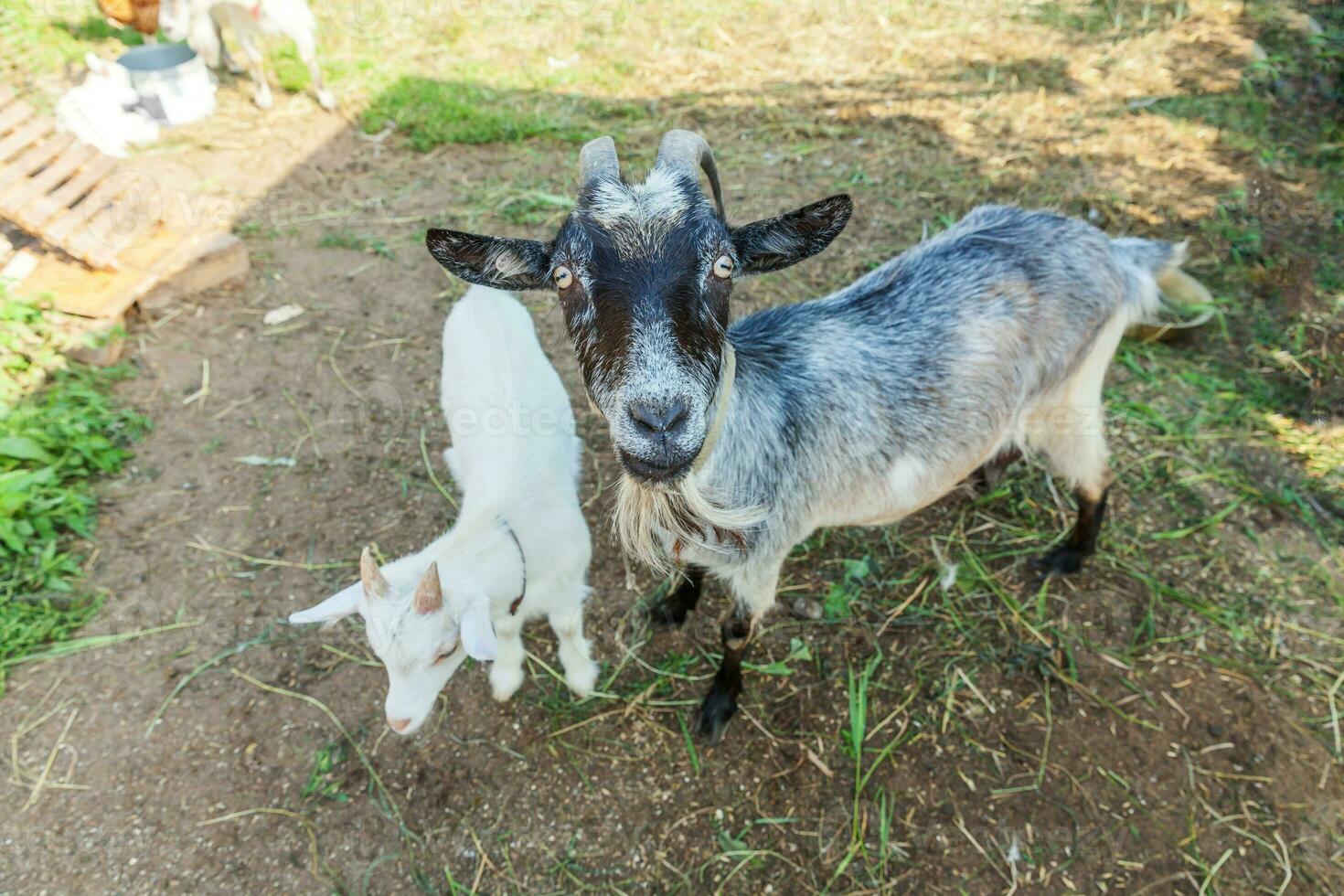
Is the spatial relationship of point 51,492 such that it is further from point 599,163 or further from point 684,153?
point 684,153

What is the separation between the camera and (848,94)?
6.04 meters

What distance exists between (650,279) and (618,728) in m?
1.81

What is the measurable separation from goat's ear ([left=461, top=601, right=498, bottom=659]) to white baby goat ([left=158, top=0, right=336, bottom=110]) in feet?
17.6

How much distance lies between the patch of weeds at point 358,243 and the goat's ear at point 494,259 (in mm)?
2995

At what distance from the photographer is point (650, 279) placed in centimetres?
194

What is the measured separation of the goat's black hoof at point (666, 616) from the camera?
3.22m

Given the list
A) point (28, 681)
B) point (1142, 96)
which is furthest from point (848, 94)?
point (28, 681)

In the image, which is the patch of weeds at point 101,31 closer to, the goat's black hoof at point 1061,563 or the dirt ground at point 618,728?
the dirt ground at point 618,728

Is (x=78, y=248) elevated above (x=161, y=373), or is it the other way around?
(x=78, y=248)

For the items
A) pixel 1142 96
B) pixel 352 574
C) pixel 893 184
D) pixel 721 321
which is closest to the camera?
pixel 721 321

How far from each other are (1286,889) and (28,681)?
466 cm

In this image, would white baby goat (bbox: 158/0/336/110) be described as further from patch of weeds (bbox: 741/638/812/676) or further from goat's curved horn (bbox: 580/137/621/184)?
patch of weeds (bbox: 741/638/812/676)

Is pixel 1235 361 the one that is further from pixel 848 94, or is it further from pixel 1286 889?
pixel 848 94

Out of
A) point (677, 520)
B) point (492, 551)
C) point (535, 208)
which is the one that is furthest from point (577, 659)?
point (535, 208)
